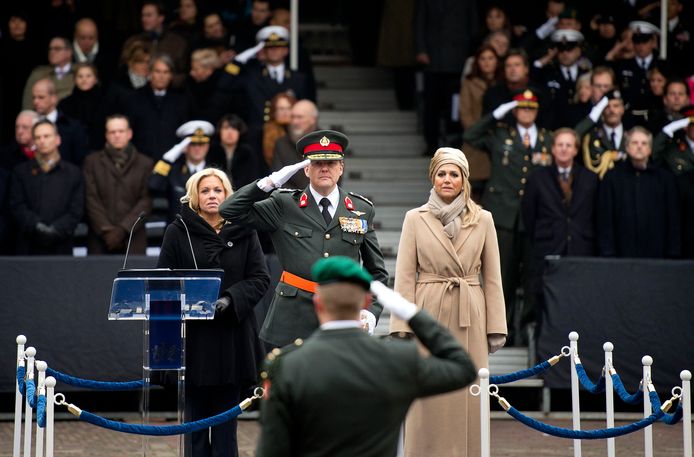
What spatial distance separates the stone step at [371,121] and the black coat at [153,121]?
2.87m

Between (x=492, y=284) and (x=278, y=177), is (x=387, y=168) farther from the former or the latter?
(x=278, y=177)

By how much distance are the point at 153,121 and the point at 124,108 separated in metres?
0.29

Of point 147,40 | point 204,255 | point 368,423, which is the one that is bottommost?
point 368,423

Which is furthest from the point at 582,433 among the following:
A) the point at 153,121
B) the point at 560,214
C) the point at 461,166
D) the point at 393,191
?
the point at 393,191

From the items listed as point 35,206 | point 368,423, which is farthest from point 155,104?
point 368,423

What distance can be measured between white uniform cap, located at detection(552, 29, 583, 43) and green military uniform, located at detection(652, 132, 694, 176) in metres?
1.70

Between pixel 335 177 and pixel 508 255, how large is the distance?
492 cm

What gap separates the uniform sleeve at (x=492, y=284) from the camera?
30.0 feet

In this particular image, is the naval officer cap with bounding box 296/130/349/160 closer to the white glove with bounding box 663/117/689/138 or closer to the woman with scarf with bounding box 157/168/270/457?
the woman with scarf with bounding box 157/168/270/457

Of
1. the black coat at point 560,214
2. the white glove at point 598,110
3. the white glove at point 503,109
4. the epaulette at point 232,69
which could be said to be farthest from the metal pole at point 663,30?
the epaulette at point 232,69

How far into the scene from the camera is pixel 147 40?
49.5 feet

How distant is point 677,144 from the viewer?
1398 cm

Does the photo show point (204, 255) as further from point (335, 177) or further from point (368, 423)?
point (368, 423)

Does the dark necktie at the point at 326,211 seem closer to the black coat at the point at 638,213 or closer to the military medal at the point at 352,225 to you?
the military medal at the point at 352,225
